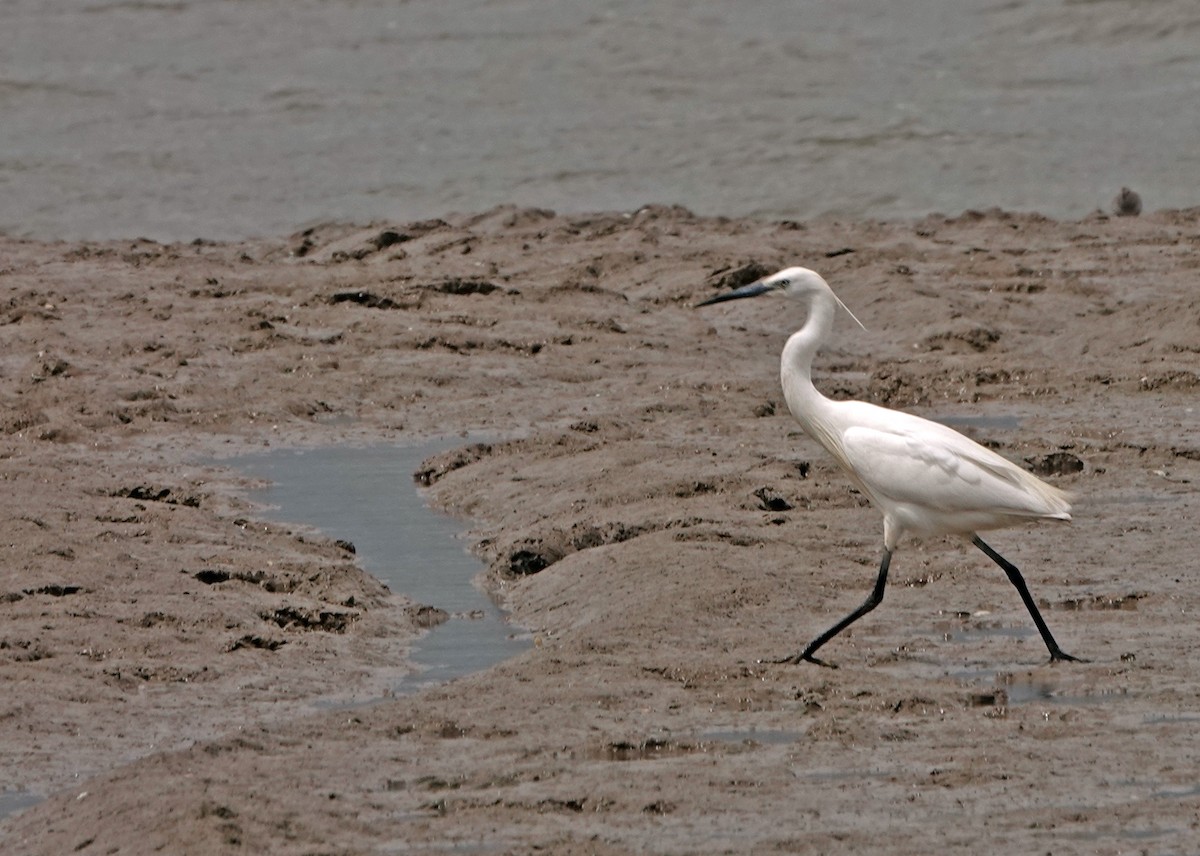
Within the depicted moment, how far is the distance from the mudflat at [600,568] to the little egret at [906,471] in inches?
11.3

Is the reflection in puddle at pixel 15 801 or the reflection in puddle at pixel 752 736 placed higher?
the reflection in puddle at pixel 15 801

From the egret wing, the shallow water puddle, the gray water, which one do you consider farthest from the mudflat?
the gray water

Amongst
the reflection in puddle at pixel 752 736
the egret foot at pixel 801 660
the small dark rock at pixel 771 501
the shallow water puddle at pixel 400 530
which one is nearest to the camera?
the reflection in puddle at pixel 752 736

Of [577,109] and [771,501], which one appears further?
[577,109]

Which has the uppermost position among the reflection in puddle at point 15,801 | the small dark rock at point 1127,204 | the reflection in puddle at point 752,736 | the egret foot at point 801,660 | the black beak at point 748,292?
the black beak at point 748,292

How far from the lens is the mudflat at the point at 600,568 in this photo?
5062 mm

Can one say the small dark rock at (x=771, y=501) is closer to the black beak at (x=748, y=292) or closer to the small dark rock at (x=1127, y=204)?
the black beak at (x=748, y=292)

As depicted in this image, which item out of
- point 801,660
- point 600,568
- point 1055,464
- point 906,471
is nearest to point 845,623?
point 801,660

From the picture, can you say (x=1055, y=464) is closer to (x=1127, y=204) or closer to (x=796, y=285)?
(x=796, y=285)

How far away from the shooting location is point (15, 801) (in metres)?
5.31

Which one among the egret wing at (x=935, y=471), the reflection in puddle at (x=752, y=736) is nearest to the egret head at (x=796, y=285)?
the egret wing at (x=935, y=471)

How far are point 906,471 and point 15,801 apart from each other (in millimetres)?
3012

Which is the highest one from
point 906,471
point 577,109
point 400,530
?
point 906,471

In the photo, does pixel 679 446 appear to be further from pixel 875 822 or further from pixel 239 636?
pixel 875 822
